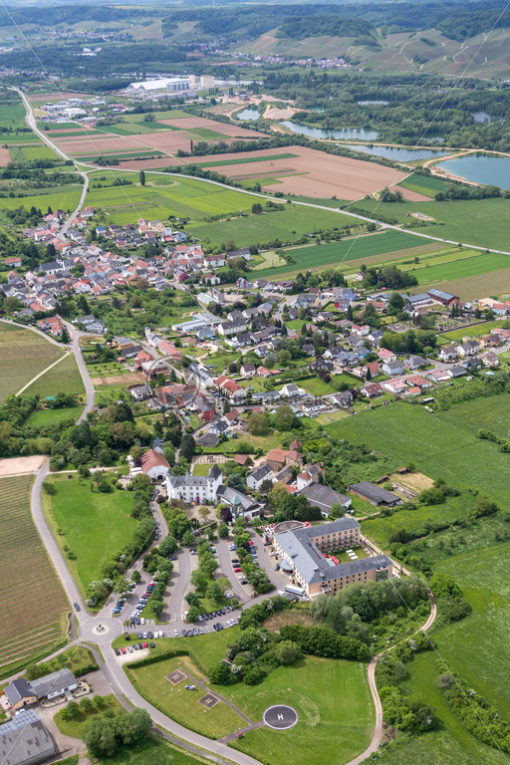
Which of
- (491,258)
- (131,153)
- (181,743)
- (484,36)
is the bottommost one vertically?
(181,743)

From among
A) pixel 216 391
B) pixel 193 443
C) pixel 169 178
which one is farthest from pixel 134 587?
pixel 169 178

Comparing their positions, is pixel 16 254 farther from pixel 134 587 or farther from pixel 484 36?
pixel 484 36

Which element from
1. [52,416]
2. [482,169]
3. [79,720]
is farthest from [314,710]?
[482,169]

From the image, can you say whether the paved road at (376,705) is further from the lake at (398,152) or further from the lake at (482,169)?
the lake at (398,152)

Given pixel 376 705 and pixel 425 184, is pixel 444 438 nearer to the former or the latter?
pixel 376 705

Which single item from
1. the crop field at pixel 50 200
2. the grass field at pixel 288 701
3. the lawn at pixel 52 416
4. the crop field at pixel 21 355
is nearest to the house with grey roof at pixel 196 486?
the grass field at pixel 288 701

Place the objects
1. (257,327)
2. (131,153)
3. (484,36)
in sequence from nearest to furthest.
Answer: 1. (257,327)
2. (131,153)
3. (484,36)

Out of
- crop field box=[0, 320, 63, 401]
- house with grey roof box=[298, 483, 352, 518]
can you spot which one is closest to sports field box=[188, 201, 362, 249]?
crop field box=[0, 320, 63, 401]
